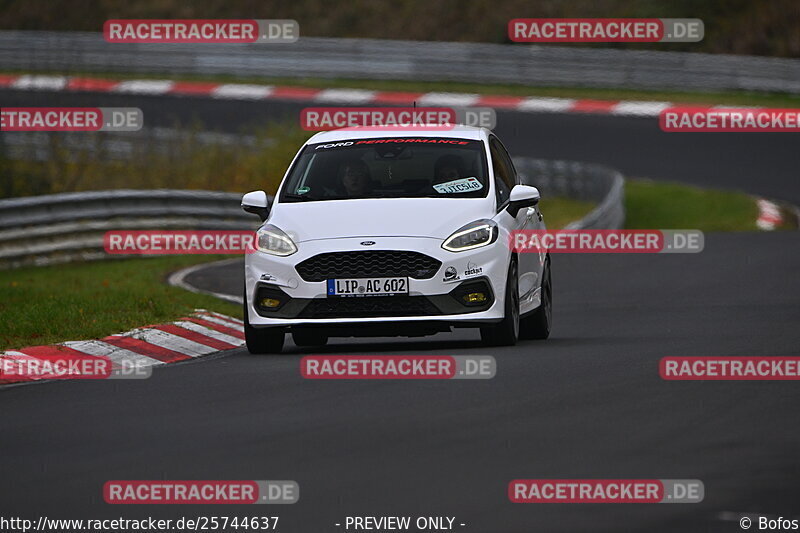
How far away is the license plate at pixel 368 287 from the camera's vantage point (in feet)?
37.6

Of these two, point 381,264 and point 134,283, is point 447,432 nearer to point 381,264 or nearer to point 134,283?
point 381,264

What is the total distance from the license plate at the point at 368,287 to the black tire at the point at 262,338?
56 cm

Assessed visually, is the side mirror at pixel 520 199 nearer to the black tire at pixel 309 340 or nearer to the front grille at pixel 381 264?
the front grille at pixel 381 264

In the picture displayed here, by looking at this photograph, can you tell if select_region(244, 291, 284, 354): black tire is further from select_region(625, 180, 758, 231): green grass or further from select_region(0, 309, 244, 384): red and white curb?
select_region(625, 180, 758, 231): green grass

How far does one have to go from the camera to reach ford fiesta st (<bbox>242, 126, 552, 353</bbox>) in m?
11.5

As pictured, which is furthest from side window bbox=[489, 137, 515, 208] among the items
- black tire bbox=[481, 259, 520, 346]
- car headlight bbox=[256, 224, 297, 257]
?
car headlight bbox=[256, 224, 297, 257]

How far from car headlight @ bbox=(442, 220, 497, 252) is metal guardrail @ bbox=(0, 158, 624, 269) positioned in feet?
33.8

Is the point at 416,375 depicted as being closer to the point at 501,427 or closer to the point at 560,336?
the point at 501,427

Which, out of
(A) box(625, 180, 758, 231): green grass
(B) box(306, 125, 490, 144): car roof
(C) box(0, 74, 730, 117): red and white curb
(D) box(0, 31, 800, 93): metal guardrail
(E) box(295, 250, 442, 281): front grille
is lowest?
(A) box(625, 180, 758, 231): green grass

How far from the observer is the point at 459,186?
12.4 m

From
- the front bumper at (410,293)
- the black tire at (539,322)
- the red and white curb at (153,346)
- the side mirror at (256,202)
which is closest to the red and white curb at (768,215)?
the black tire at (539,322)

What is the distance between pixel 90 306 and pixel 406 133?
3.18 metres

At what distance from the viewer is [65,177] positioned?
27750 mm

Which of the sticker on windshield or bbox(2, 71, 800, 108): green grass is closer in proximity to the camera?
the sticker on windshield
